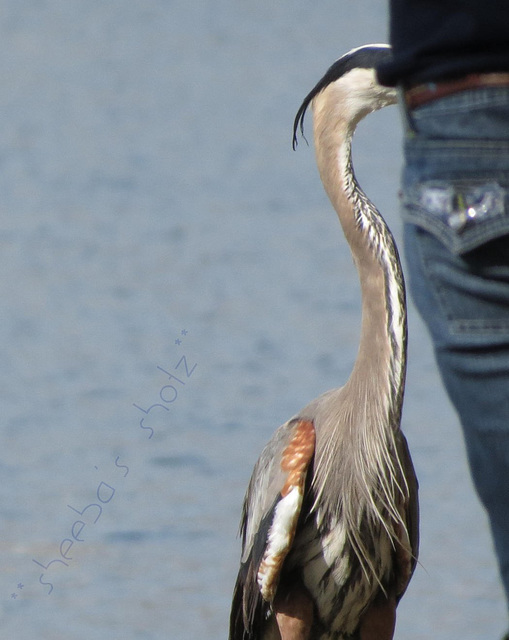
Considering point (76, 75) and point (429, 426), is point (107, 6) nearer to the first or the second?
point (76, 75)

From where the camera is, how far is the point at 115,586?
3801 millimetres

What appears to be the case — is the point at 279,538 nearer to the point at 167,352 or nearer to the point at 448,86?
the point at 448,86

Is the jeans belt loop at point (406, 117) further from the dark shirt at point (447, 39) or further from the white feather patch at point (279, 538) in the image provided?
the white feather patch at point (279, 538)

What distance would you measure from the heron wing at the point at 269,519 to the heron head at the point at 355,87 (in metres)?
0.70

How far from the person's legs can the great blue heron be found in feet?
3.11

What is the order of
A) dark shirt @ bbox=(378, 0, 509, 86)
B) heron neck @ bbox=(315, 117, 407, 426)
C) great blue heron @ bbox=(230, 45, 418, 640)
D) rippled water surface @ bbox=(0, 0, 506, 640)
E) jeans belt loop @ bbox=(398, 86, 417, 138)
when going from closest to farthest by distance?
1. dark shirt @ bbox=(378, 0, 509, 86)
2. jeans belt loop @ bbox=(398, 86, 417, 138)
3. heron neck @ bbox=(315, 117, 407, 426)
4. great blue heron @ bbox=(230, 45, 418, 640)
5. rippled water surface @ bbox=(0, 0, 506, 640)

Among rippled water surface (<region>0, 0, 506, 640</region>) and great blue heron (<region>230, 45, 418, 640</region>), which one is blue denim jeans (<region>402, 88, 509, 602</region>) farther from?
rippled water surface (<region>0, 0, 506, 640</region>)

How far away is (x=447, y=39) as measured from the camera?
5.04ft

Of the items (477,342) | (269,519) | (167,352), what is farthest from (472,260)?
(167,352)

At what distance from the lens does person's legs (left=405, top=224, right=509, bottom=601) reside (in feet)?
5.04

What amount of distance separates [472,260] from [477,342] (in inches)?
3.8

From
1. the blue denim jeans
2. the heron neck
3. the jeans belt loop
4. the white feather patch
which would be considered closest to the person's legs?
the blue denim jeans

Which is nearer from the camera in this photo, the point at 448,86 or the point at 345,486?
the point at 448,86

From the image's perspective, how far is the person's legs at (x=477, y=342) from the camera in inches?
60.5
